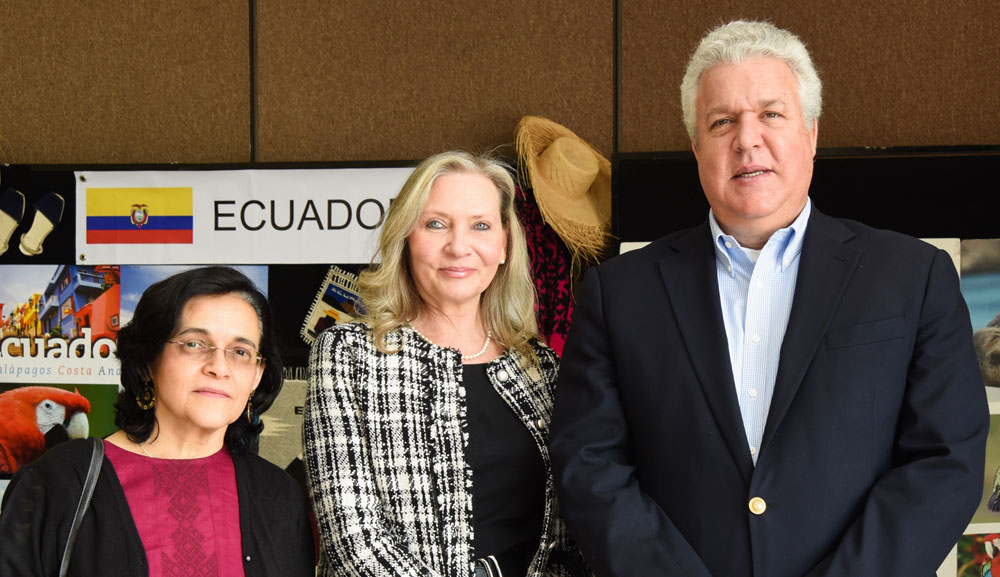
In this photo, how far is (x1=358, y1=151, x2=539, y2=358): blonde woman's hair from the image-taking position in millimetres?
1904

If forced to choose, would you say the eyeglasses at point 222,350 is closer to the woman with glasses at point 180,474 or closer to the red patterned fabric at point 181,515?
the woman with glasses at point 180,474

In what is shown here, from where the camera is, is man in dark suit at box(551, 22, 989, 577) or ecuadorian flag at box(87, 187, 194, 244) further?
ecuadorian flag at box(87, 187, 194, 244)

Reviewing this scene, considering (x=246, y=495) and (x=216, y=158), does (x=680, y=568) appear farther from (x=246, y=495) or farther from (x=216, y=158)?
(x=216, y=158)

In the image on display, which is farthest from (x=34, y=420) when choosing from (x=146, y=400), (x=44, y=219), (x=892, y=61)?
(x=892, y=61)

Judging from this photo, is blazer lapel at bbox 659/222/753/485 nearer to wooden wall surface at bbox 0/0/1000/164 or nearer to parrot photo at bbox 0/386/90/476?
wooden wall surface at bbox 0/0/1000/164

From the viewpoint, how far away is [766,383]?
4.97 ft

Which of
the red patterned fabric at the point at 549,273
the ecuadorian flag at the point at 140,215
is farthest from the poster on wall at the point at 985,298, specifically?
the ecuadorian flag at the point at 140,215

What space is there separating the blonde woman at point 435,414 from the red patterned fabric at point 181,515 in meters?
0.22

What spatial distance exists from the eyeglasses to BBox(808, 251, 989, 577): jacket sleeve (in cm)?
106

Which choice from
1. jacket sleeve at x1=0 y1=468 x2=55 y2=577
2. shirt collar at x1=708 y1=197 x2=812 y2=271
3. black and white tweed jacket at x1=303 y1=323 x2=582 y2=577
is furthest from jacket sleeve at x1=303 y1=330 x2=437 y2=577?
shirt collar at x1=708 y1=197 x2=812 y2=271

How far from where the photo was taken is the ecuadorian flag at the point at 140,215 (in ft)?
9.59

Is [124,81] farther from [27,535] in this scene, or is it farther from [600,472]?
[600,472]

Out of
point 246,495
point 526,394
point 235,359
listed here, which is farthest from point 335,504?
point 526,394

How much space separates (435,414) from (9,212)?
2012 mm
